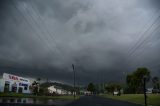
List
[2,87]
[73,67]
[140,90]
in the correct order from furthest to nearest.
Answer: [140,90] < [2,87] < [73,67]

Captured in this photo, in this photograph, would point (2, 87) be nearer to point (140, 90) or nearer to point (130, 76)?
point (130, 76)

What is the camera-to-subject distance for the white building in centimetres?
10601

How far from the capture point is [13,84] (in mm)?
117500

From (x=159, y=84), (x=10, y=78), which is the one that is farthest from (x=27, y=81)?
(x=159, y=84)

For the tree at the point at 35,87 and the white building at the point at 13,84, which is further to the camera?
the tree at the point at 35,87

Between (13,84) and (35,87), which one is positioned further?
(35,87)

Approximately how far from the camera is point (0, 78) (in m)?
105

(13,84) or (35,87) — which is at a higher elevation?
(13,84)

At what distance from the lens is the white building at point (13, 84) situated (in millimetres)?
106012

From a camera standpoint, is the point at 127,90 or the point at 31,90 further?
the point at 127,90

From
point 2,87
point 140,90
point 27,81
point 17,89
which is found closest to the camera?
point 2,87

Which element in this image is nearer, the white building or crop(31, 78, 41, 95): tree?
the white building

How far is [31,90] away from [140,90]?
7730 cm

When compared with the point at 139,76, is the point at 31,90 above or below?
below
